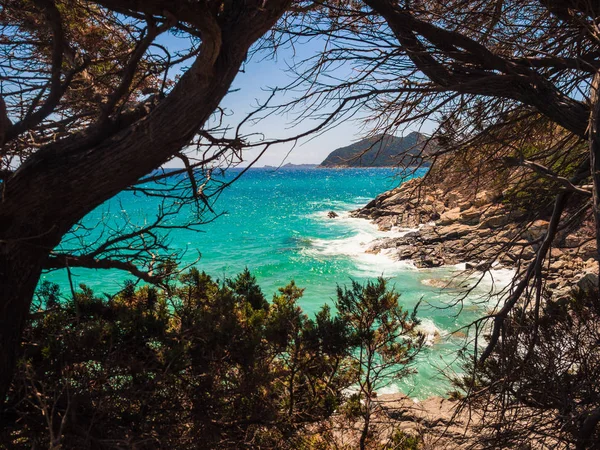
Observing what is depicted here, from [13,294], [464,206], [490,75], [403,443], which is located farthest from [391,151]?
[464,206]

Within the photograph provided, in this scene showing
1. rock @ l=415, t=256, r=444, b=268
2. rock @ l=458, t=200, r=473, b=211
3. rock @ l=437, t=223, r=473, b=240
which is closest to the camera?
rock @ l=415, t=256, r=444, b=268

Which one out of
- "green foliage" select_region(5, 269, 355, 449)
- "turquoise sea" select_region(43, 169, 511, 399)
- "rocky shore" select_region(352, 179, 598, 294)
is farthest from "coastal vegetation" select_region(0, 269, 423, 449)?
"rocky shore" select_region(352, 179, 598, 294)

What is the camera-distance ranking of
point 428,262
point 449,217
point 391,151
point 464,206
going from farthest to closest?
point 464,206 < point 449,217 < point 428,262 < point 391,151

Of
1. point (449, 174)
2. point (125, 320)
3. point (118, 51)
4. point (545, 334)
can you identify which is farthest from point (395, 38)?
point (125, 320)

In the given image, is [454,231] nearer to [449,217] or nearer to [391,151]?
[449,217]

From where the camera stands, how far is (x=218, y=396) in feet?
9.38

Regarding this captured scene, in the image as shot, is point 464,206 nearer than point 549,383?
No

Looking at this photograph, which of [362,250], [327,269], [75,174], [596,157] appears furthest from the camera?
[362,250]

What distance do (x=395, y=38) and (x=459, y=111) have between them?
94 cm

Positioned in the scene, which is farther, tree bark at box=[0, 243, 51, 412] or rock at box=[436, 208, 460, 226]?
rock at box=[436, 208, 460, 226]

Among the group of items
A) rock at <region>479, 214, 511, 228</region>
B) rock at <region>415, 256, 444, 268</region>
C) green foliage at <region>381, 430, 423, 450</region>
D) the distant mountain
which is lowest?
rock at <region>415, 256, 444, 268</region>

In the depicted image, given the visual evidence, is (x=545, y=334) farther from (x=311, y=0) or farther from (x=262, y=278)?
(x=262, y=278)

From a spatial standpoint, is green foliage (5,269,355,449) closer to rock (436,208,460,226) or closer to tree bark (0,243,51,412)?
tree bark (0,243,51,412)

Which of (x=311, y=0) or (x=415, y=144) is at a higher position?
(x=311, y=0)
